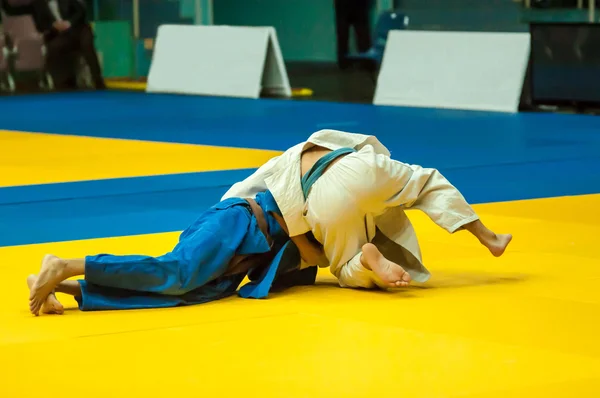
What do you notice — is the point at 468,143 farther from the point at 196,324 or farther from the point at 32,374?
the point at 32,374

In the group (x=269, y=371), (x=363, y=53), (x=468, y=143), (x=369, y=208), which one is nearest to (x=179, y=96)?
(x=363, y=53)

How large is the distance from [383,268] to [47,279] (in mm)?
1327

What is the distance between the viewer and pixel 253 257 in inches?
210

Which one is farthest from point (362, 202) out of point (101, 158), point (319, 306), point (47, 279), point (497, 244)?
point (101, 158)

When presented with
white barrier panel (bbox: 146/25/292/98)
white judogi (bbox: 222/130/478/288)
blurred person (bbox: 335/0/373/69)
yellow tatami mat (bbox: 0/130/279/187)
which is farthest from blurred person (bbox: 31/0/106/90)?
white judogi (bbox: 222/130/478/288)

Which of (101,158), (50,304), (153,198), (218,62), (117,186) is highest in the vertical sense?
(50,304)

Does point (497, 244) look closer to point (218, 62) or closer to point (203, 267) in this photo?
point (203, 267)

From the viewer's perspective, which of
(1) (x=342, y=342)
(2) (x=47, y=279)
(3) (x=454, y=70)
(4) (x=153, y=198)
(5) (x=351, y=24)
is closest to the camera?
(1) (x=342, y=342)

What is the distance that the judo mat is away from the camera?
407cm

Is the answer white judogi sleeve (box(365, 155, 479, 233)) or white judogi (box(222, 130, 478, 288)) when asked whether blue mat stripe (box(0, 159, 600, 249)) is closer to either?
white judogi (box(222, 130, 478, 288))

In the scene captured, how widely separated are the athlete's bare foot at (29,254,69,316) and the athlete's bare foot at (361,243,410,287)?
120cm

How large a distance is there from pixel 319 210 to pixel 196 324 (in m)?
0.76

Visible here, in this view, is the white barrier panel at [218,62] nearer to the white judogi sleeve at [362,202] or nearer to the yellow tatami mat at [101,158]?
the yellow tatami mat at [101,158]

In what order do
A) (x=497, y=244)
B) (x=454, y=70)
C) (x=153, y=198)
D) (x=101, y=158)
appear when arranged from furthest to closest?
(x=454, y=70) → (x=101, y=158) → (x=153, y=198) → (x=497, y=244)
